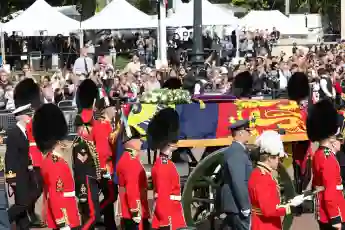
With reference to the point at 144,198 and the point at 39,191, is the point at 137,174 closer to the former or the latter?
the point at 144,198

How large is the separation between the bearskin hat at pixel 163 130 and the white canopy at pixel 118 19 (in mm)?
16388

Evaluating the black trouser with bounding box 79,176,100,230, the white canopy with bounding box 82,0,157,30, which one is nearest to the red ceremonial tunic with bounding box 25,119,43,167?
the black trouser with bounding box 79,176,100,230

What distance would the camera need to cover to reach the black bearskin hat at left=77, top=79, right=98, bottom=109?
9866 millimetres

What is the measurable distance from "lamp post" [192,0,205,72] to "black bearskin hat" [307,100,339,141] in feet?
31.7

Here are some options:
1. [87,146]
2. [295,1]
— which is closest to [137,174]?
[87,146]

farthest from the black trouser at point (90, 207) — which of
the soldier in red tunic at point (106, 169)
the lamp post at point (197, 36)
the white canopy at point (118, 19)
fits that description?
the white canopy at point (118, 19)

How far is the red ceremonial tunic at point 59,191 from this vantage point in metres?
7.62

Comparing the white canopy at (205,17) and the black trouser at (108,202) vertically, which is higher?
the white canopy at (205,17)

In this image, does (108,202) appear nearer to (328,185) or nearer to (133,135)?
(133,135)

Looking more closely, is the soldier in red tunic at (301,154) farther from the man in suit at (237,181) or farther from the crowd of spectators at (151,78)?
the crowd of spectators at (151,78)

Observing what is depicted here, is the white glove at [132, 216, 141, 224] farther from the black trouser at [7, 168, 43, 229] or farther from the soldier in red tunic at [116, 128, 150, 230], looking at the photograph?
the black trouser at [7, 168, 43, 229]

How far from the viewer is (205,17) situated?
2409cm

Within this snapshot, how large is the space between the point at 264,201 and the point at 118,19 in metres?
18.4

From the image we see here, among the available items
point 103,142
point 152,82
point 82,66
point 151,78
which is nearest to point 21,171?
point 103,142
